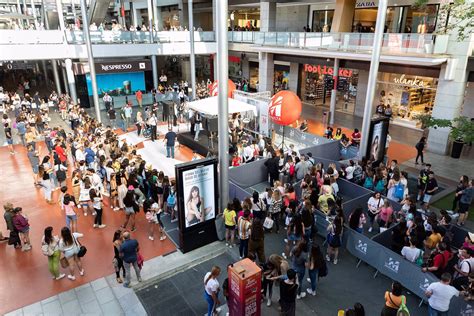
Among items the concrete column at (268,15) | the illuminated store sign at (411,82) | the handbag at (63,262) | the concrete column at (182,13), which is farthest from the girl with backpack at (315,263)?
the concrete column at (182,13)

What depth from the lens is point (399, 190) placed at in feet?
35.2

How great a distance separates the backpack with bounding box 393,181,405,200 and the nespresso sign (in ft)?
67.5

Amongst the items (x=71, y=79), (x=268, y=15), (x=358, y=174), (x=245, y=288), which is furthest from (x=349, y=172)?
(x=71, y=79)

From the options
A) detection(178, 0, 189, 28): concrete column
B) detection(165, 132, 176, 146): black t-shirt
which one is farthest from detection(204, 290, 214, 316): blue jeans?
detection(178, 0, 189, 28): concrete column

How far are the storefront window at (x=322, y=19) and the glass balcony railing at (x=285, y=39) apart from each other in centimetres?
522

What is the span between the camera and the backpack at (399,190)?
10.7 m

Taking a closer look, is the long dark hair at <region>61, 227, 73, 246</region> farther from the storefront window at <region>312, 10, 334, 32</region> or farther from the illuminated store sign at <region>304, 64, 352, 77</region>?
the storefront window at <region>312, 10, 334, 32</region>

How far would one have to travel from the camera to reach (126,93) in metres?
28.6

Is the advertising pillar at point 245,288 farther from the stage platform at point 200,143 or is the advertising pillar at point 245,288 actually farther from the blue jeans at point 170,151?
the blue jeans at point 170,151

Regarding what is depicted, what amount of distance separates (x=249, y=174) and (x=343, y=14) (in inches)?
563

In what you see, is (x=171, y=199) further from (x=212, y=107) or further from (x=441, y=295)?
(x=441, y=295)

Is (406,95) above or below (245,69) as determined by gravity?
below

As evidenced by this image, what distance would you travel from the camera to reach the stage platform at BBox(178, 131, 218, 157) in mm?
16844

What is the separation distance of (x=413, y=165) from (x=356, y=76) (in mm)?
10854
